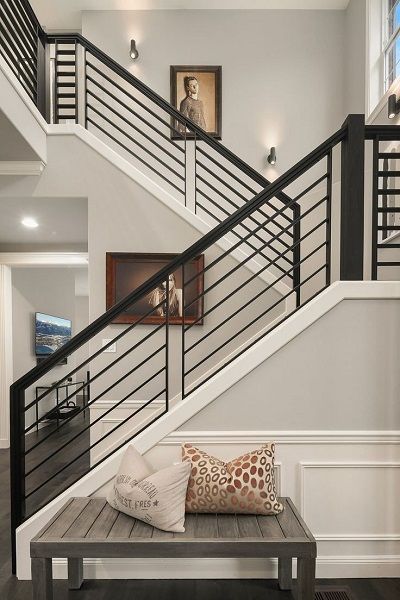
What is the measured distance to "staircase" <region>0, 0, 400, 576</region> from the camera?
2320 millimetres

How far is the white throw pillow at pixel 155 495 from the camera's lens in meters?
1.93

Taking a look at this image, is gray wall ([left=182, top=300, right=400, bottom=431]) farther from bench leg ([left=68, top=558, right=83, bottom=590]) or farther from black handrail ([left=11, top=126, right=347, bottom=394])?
bench leg ([left=68, top=558, right=83, bottom=590])

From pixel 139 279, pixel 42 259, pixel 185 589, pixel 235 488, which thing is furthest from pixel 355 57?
pixel 185 589

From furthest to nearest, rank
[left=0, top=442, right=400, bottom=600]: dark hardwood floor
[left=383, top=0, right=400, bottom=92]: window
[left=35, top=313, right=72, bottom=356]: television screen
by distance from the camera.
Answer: [left=35, top=313, right=72, bottom=356]: television screen, [left=383, top=0, right=400, bottom=92]: window, [left=0, top=442, right=400, bottom=600]: dark hardwood floor

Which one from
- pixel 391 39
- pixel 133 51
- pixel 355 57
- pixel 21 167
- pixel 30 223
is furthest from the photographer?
pixel 133 51

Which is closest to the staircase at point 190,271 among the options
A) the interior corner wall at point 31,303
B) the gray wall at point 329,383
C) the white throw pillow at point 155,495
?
the gray wall at point 329,383

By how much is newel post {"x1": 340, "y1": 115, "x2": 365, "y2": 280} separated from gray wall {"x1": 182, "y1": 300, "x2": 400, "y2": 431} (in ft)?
0.66

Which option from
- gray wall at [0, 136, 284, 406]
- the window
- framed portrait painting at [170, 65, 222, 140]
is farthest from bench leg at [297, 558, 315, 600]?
framed portrait painting at [170, 65, 222, 140]

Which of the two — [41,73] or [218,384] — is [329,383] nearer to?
[218,384]

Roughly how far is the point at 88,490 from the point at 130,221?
2.01 metres

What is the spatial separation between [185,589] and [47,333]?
498 centimetres

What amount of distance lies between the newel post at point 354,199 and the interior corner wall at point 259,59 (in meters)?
2.89

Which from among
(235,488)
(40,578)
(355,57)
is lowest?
(40,578)

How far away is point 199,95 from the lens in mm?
5109
